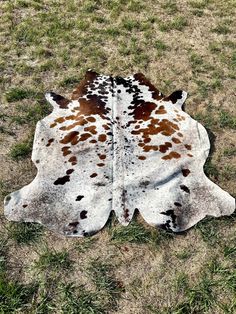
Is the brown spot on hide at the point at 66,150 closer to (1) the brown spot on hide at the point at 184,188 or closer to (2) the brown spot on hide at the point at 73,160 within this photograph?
(2) the brown spot on hide at the point at 73,160

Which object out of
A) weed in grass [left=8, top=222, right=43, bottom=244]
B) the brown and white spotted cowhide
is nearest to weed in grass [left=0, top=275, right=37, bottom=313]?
weed in grass [left=8, top=222, right=43, bottom=244]

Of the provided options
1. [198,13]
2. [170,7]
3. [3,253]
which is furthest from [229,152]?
[170,7]

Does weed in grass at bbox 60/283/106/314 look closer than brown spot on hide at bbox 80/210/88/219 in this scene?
Yes

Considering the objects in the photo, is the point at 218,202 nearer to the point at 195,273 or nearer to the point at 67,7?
the point at 195,273

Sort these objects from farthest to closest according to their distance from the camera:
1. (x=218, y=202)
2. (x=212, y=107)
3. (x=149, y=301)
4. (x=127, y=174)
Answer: (x=212, y=107), (x=127, y=174), (x=218, y=202), (x=149, y=301)

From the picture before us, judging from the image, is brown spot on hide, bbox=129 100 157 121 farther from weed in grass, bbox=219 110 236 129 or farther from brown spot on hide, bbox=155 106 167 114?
weed in grass, bbox=219 110 236 129

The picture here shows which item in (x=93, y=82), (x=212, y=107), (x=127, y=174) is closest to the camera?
(x=127, y=174)

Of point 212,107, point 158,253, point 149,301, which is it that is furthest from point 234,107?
point 149,301
